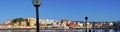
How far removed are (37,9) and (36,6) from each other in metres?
0.15

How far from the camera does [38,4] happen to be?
17.9 metres

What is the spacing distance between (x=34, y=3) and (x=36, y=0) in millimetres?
162

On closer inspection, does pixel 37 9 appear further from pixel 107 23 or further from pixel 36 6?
pixel 107 23

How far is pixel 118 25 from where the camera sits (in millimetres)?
176250

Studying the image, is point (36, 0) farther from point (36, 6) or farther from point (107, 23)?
point (107, 23)

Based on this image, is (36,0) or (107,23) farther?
(107,23)

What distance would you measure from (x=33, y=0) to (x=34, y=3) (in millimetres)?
141

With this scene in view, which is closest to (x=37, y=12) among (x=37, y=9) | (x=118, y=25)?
(x=37, y=9)

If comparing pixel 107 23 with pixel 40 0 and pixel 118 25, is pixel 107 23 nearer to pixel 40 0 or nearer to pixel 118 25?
pixel 118 25

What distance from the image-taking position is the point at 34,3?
17.9 meters

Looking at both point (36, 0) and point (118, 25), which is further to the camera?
point (118, 25)

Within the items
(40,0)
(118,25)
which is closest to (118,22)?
(118,25)

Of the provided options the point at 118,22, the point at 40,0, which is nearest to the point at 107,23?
the point at 118,22

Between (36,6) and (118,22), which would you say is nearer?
(36,6)
